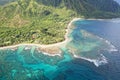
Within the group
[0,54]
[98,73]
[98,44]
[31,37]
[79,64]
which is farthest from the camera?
[31,37]

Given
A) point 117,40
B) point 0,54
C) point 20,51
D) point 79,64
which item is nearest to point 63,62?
point 79,64

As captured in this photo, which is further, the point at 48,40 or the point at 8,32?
the point at 8,32

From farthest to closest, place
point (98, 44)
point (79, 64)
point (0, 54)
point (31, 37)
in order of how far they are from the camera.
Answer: point (31, 37) < point (98, 44) < point (0, 54) < point (79, 64)

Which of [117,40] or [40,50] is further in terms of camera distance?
[117,40]

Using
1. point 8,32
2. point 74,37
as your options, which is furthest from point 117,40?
point 8,32

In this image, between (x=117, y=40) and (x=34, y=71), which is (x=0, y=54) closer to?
(x=34, y=71)

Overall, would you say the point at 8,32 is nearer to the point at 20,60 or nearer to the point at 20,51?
the point at 20,51
